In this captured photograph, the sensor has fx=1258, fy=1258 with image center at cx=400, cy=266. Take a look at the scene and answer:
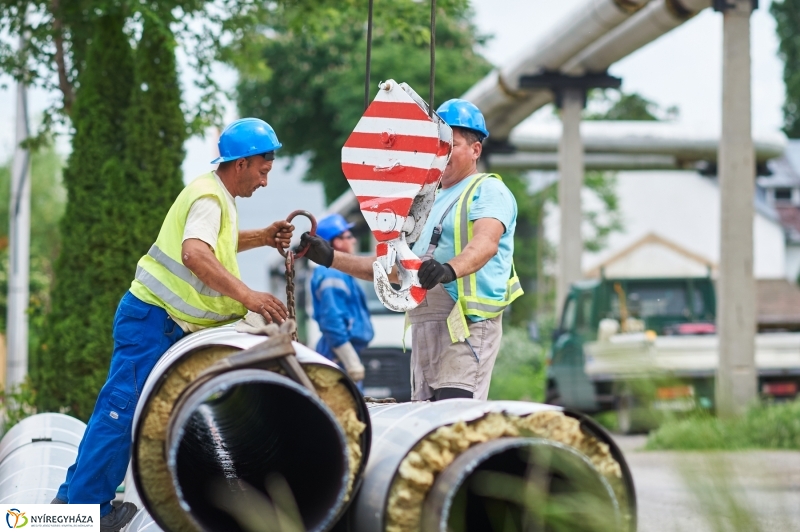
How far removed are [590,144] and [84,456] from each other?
22333 millimetres

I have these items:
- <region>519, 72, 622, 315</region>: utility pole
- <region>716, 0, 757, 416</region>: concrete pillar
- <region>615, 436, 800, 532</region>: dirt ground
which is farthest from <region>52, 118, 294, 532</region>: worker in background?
<region>519, 72, 622, 315</region>: utility pole

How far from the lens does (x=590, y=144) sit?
25953mm

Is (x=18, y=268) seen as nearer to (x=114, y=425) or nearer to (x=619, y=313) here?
(x=619, y=313)

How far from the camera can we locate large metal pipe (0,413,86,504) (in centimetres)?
508

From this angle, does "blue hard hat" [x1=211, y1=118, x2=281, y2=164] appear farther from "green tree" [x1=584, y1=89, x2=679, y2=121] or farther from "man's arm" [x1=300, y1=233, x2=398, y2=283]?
"green tree" [x1=584, y1=89, x2=679, y2=121]

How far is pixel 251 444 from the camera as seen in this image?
411cm

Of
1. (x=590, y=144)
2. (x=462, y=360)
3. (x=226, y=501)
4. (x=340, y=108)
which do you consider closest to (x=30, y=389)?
(x=462, y=360)

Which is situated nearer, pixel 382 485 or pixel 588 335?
pixel 382 485

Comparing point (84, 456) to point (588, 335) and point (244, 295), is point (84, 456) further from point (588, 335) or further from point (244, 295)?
point (588, 335)

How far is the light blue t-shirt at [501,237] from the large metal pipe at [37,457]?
182 centimetres

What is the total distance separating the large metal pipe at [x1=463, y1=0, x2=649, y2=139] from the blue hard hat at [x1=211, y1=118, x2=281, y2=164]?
11.4m

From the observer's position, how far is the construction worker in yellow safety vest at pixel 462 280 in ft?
→ 16.8

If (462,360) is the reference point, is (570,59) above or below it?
above

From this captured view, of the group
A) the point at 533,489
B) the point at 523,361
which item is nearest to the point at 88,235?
the point at 533,489
